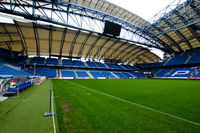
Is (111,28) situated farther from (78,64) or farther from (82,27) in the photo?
(78,64)

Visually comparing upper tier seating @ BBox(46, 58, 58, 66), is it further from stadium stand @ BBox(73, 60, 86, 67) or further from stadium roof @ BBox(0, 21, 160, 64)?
stadium stand @ BBox(73, 60, 86, 67)

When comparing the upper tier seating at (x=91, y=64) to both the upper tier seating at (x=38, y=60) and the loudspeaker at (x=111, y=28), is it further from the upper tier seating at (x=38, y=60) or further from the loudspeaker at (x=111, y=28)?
the loudspeaker at (x=111, y=28)

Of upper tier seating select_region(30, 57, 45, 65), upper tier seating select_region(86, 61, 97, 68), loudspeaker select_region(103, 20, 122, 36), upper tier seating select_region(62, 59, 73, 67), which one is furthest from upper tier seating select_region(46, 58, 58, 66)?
loudspeaker select_region(103, 20, 122, 36)

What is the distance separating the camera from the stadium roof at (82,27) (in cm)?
1973

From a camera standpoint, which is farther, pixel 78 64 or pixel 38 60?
pixel 78 64

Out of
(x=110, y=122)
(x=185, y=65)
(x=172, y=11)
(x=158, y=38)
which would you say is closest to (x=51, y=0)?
(x=110, y=122)

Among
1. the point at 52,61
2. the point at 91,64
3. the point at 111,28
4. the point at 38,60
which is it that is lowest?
the point at 91,64

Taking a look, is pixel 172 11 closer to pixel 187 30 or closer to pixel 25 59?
pixel 187 30

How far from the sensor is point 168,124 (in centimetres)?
307

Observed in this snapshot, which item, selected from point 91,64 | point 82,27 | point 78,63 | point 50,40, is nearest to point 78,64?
point 78,63

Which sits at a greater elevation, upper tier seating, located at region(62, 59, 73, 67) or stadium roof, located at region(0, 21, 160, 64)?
stadium roof, located at region(0, 21, 160, 64)

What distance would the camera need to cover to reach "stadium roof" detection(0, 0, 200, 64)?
19734mm

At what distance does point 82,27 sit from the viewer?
2442cm

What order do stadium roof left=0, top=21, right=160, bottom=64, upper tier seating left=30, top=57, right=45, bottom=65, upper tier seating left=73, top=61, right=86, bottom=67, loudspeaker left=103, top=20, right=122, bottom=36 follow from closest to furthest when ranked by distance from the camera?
stadium roof left=0, top=21, right=160, bottom=64 < loudspeaker left=103, top=20, right=122, bottom=36 < upper tier seating left=30, top=57, right=45, bottom=65 < upper tier seating left=73, top=61, right=86, bottom=67
